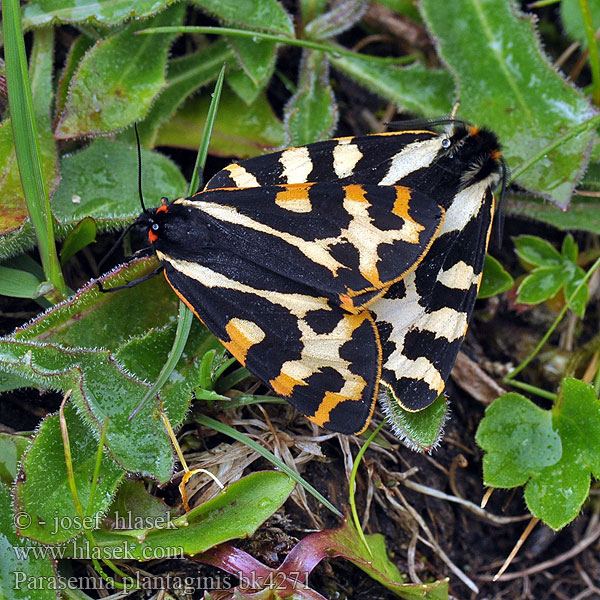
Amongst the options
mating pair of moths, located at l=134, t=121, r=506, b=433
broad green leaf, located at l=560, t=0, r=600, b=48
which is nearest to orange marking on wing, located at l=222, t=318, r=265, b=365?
mating pair of moths, located at l=134, t=121, r=506, b=433

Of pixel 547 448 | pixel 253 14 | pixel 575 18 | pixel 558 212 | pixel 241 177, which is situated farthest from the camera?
pixel 575 18

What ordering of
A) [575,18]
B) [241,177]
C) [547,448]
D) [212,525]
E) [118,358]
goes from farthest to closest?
[575,18], [547,448], [241,177], [118,358], [212,525]

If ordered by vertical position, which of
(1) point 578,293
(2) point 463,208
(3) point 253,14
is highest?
(3) point 253,14

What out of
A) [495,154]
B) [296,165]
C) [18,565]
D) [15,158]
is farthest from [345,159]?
[18,565]

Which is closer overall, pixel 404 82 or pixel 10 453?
pixel 10 453

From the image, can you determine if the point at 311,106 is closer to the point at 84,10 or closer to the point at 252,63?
the point at 252,63

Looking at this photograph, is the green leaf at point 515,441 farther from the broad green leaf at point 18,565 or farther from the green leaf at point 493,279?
the broad green leaf at point 18,565

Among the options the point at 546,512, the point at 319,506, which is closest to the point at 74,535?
the point at 319,506
